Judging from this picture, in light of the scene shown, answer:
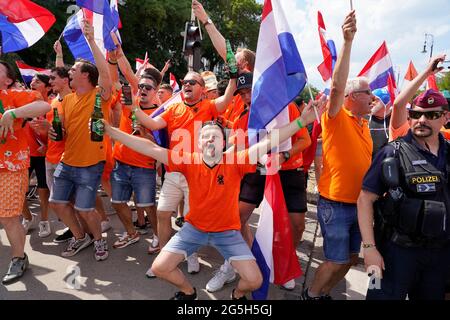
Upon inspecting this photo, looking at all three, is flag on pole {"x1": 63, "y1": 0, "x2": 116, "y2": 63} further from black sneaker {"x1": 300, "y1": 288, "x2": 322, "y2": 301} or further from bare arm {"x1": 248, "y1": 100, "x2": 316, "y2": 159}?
black sneaker {"x1": 300, "y1": 288, "x2": 322, "y2": 301}

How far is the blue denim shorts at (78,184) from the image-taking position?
3609mm

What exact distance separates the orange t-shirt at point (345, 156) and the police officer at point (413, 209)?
341 mm

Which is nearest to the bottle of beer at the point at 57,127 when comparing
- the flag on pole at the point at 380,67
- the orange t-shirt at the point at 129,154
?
the orange t-shirt at the point at 129,154

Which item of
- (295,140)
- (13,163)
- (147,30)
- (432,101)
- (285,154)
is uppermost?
(147,30)

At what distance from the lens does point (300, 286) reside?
11.0ft

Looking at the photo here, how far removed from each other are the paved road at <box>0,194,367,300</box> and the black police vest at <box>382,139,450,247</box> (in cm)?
131

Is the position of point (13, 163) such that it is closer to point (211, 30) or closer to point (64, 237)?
point (64, 237)

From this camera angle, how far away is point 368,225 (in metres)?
2.32

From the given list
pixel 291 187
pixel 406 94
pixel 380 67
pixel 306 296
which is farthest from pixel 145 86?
pixel 380 67

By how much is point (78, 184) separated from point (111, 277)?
Answer: 3.35 ft

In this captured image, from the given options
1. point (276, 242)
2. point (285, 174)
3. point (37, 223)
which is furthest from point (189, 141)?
point (37, 223)

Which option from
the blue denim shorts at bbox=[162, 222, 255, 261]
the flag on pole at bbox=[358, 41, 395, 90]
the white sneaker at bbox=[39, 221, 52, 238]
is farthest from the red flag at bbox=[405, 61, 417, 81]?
the white sneaker at bbox=[39, 221, 52, 238]

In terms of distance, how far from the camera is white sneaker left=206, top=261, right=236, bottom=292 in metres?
3.19
